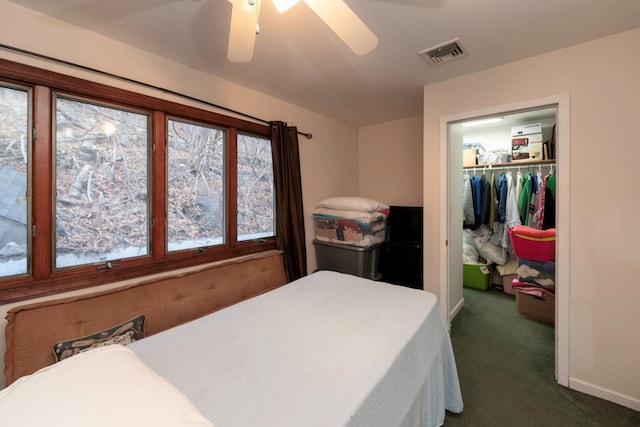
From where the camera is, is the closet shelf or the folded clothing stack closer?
the folded clothing stack

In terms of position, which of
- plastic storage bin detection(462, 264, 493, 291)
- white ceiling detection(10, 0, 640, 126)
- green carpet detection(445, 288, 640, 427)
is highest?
white ceiling detection(10, 0, 640, 126)

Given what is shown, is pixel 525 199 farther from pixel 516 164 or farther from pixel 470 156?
pixel 470 156

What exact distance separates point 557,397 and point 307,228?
8.06 ft

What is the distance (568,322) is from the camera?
1.83 meters

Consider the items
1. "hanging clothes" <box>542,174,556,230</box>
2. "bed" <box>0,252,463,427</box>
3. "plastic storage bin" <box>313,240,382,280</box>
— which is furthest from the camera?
"hanging clothes" <box>542,174,556,230</box>

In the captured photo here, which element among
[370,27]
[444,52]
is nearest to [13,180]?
[370,27]

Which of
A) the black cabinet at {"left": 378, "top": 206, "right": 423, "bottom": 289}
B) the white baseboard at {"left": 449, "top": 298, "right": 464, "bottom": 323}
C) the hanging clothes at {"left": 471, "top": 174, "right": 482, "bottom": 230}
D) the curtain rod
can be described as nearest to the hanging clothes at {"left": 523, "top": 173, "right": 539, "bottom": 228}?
the hanging clothes at {"left": 471, "top": 174, "right": 482, "bottom": 230}

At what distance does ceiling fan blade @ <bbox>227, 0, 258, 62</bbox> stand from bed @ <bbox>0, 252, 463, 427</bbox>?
1.33 metres

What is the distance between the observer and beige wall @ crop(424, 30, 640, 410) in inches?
A: 64.5

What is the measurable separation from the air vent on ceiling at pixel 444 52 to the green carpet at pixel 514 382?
239 centimetres

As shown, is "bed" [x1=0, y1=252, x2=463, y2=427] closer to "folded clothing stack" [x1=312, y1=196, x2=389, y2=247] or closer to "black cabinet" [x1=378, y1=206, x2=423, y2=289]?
"folded clothing stack" [x1=312, y1=196, x2=389, y2=247]

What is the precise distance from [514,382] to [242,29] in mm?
2817

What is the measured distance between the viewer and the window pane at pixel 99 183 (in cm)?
158

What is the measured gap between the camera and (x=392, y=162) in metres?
3.60
